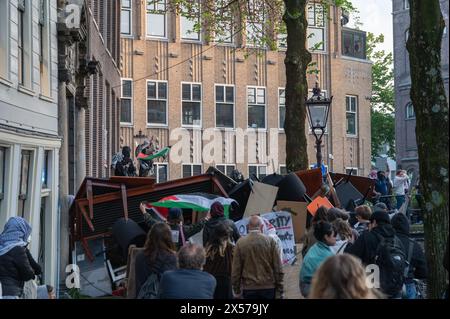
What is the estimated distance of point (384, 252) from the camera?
1050cm

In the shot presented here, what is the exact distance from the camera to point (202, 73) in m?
44.9

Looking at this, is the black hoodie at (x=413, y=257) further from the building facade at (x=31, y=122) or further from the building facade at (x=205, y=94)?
the building facade at (x=205, y=94)

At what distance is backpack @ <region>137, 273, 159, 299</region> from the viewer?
10.1 m

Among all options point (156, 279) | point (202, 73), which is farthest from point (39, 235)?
point (202, 73)

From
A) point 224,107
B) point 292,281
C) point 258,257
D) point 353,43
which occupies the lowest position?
point 292,281

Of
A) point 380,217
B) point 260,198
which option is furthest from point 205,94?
point 380,217

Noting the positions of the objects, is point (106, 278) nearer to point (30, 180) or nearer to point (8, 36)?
point (30, 180)

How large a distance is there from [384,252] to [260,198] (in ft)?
20.7

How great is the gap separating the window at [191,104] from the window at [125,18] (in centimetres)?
337

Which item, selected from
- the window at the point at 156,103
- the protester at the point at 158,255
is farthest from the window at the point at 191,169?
the protester at the point at 158,255

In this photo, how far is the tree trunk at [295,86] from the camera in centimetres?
2127

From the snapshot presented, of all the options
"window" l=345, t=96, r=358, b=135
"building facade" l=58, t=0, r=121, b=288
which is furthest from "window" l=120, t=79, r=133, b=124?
"window" l=345, t=96, r=358, b=135

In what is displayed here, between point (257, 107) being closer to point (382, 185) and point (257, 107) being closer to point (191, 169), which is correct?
point (191, 169)
